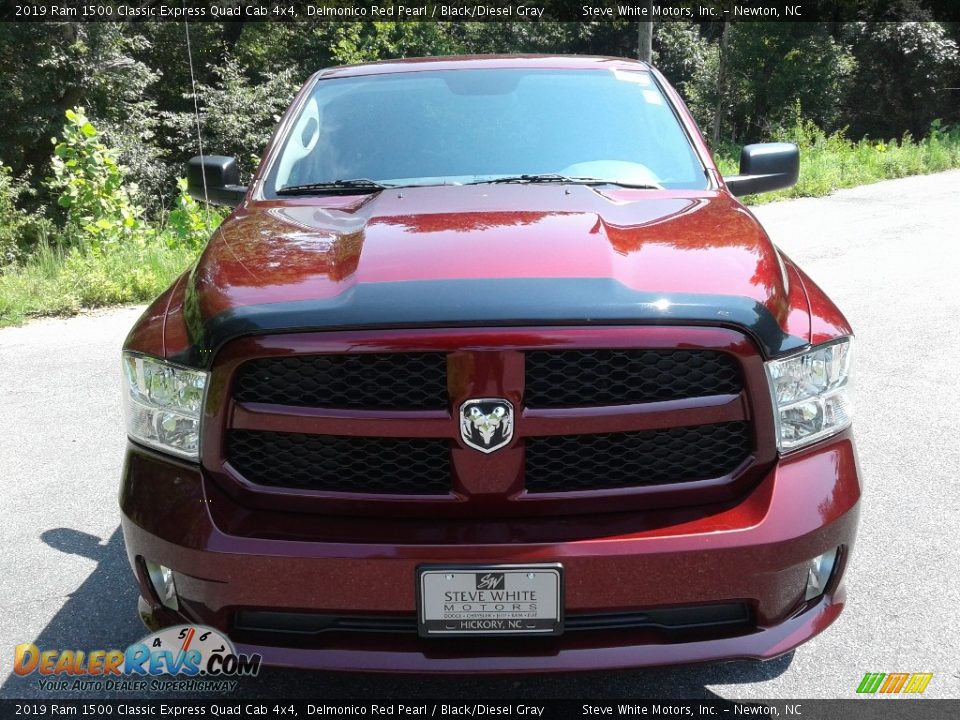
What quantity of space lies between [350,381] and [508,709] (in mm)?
1079

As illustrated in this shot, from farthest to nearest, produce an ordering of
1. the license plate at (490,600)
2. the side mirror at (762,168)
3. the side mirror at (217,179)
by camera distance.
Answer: the side mirror at (217,179), the side mirror at (762,168), the license plate at (490,600)

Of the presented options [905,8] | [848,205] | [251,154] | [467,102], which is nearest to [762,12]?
[905,8]

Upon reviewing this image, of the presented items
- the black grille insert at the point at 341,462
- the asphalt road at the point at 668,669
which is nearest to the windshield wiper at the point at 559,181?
the black grille insert at the point at 341,462

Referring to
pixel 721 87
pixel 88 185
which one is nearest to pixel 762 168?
pixel 88 185

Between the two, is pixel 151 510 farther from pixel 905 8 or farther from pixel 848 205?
pixel 905 8

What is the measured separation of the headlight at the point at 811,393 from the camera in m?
2.28

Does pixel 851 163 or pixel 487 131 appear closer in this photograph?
pixel 487 131

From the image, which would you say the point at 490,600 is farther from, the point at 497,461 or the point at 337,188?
the point at 337,188

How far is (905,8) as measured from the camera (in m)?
36.8

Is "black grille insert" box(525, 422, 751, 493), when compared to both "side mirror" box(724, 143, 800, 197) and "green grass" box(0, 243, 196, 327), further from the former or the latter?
"green grass" box(0, 243, 196, 327)

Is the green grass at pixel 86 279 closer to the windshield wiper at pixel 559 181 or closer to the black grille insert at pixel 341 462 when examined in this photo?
the windshield wiper at pixel 559 181

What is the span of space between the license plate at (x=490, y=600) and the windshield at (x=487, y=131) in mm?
1618

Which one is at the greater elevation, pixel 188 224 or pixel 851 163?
pixel 188 224

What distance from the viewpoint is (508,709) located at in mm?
2670
